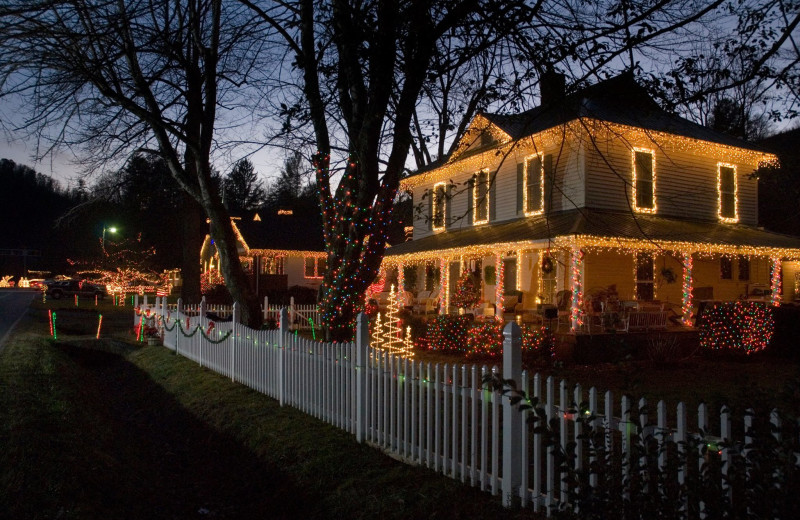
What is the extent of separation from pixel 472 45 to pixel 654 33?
8.01ft

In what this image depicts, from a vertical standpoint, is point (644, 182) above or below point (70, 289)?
above

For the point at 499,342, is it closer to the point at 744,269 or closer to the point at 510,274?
the point at 510,274

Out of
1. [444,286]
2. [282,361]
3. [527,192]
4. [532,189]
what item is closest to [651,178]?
[532,189]

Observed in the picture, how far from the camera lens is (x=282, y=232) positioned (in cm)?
4356

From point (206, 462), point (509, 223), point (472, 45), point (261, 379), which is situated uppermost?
point (472, 45)

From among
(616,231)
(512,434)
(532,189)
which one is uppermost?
(532,189)

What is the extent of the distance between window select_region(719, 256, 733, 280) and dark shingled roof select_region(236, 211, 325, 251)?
→ 2590 cm

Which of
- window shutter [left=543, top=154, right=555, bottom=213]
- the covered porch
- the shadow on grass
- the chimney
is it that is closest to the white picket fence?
the shadow on grass

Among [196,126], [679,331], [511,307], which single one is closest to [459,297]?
[511,307]

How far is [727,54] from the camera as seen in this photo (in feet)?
23.6

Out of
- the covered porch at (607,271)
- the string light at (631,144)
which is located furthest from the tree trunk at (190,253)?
the string light at (631,144)

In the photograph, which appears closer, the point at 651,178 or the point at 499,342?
the point at 499,342

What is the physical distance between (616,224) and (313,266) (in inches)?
1143

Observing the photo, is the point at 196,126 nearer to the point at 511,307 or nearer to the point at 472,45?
the point at 472,45
